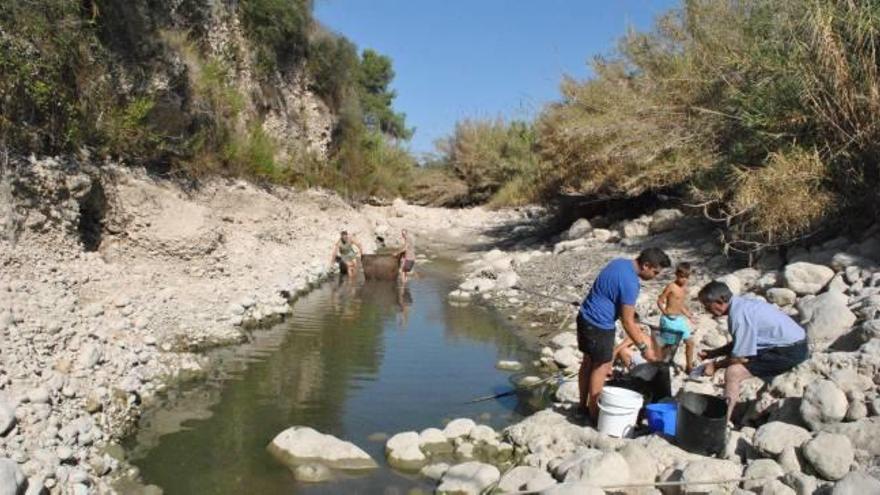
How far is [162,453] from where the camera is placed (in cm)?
609

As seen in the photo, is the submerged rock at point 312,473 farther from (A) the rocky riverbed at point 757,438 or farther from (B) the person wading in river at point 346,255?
(B) the person wading in river at point 346,255

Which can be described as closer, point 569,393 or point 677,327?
point 569,393

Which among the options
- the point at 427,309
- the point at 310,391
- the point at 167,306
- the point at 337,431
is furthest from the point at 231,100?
the point at 337,431

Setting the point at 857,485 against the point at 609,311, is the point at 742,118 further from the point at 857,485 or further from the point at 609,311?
the point at 857,485

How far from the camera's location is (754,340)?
19.7 ft

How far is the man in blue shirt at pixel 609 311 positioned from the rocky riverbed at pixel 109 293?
396 cm

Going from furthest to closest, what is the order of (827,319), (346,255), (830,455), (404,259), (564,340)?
1. (346,255)
2. (404,259)
3. (564,340)
4. (827,319)
5. (830,455)

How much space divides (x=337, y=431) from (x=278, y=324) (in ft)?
14.8

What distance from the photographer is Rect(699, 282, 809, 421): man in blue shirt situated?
19.7 ft

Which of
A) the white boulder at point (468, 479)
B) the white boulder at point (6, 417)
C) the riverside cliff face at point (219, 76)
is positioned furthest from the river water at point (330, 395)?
the riverside cliff face at point (219, 76)

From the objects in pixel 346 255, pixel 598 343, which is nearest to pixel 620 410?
pixel 598 343

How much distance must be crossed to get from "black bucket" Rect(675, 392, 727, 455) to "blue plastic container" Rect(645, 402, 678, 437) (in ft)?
0.70

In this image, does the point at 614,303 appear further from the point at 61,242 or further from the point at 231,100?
the point at 231,100

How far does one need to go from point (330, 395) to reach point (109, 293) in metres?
3.77
